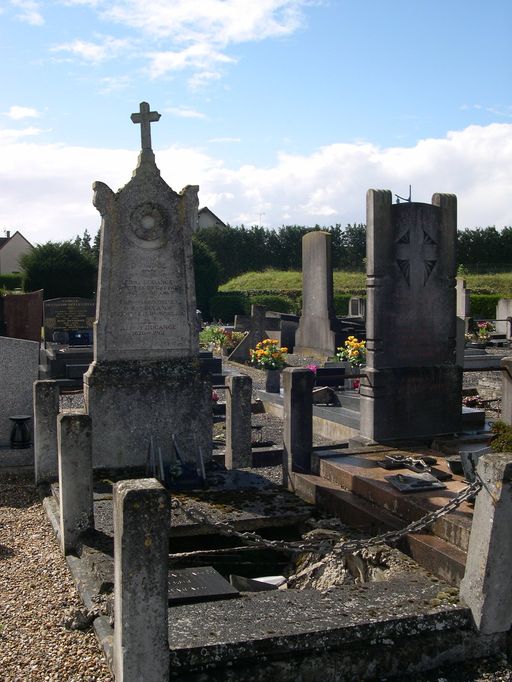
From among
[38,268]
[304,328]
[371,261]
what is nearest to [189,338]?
[371,261]

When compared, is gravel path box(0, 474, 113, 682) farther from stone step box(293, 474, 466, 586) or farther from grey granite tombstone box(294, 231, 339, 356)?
grey granite tombstone box(294, 231, 339, 356)

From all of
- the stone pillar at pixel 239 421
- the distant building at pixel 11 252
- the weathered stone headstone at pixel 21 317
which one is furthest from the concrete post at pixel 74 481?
the distant building at pixel 11 252

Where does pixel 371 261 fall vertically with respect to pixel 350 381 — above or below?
above

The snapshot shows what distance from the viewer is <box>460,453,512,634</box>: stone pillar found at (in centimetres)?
395

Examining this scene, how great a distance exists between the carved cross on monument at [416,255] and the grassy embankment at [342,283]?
31561 millimetres

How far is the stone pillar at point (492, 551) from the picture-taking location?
13.0ft

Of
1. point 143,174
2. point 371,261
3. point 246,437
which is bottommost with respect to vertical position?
point 246,437

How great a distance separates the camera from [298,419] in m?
7.02

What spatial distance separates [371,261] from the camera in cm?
766

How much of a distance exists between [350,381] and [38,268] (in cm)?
1767

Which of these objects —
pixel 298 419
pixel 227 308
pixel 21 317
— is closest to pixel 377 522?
pixel 298 419

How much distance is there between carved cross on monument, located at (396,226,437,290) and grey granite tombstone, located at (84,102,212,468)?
7.69 ft

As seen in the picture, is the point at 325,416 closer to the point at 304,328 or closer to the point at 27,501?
the point at 27,501

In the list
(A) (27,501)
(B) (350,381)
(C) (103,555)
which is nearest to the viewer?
(C) (103,555)
